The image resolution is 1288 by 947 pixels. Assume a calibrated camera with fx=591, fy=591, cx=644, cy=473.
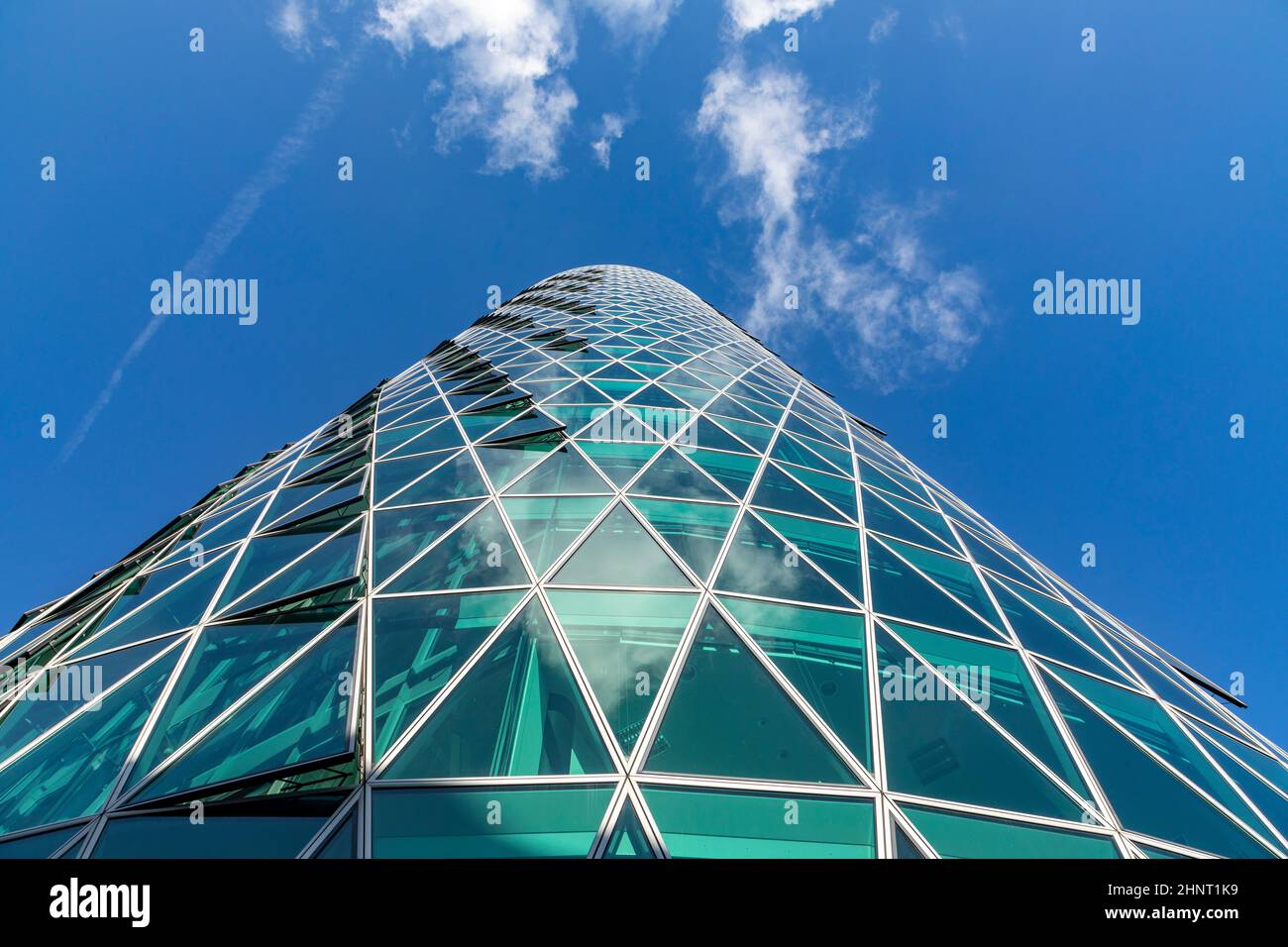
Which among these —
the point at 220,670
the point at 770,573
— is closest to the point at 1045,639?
the point at 770,573

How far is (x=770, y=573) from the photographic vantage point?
32.9 feet

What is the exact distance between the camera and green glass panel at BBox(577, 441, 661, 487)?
1275cm

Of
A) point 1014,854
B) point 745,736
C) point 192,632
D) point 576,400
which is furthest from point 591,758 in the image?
point 576,400

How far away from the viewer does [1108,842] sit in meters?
6.71

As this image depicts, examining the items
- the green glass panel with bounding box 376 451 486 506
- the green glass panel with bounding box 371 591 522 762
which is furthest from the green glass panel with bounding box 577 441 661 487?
the green glass panel with bounding box 371 591 522 762

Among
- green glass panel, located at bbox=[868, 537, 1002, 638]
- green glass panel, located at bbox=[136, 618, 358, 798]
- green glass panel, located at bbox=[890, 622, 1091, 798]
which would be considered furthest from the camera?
green glass panel, located at bbox=[868, 537, 1002, 638]

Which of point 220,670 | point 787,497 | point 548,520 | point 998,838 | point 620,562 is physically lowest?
point 998,838

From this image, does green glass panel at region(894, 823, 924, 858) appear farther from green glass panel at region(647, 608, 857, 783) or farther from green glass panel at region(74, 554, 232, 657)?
green glass panel at region(74, 554, 232, 657)

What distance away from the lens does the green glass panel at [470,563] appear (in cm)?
946

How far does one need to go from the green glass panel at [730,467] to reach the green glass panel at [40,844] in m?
10.8

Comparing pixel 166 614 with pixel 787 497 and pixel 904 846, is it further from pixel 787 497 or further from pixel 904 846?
pixel 904 846

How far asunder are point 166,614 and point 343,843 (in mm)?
7381

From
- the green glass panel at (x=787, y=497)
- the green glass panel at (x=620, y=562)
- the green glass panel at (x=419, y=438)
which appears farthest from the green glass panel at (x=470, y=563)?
the green glass panel at (x=787, y=497)

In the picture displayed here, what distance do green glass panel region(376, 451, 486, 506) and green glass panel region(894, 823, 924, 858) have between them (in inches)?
356
